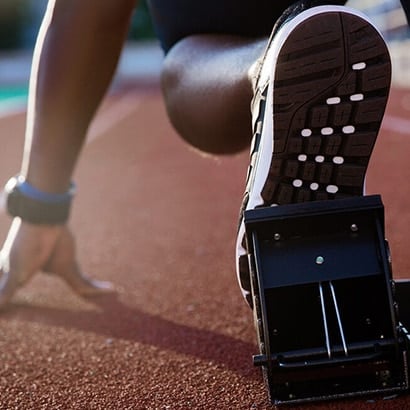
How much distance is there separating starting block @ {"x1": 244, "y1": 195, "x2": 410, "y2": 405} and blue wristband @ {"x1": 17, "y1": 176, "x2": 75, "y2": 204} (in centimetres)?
75

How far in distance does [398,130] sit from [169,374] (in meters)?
5.33

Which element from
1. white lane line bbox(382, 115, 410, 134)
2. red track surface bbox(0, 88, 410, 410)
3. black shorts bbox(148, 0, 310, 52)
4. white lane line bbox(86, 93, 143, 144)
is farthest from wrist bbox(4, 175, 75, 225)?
white lane line bbox(86, 93, 143, 144)

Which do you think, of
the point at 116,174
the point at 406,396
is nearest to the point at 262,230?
the point at 406,396

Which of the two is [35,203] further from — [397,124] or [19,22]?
[19,22]

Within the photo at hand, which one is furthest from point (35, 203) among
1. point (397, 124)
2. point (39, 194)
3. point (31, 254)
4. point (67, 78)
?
point (397, 124)

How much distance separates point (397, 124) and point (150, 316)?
18.1 ft

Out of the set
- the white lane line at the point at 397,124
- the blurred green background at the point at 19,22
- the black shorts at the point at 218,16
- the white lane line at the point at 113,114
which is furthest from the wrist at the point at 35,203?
the blurred green background at the point at 19,22

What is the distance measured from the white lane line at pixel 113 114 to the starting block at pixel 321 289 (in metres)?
6.25

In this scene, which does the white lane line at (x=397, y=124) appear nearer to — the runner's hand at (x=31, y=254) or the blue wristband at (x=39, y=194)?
the runner's hand at (x=31, y=254)

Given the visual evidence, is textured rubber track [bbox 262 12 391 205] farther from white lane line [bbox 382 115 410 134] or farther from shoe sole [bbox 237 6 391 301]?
white lane line [bbox 382 115 410 134]

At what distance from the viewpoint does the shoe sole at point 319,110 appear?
1131 millimetres

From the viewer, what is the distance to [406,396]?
1.13 m

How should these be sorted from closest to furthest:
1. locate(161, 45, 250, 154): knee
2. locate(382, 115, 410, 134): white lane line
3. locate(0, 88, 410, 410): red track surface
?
locate(0, 88, 410, 410): red track surface → locate(161, 45, 250, 154): knee → locate(382, 115, 410, 134): white lane line

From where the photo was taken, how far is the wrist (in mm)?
1723
